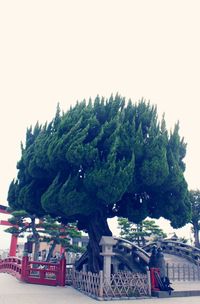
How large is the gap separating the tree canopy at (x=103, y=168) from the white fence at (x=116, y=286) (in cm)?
203

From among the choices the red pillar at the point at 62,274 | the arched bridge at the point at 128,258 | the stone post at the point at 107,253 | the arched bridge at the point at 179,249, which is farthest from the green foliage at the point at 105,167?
the arched bridge at the point at 179,249

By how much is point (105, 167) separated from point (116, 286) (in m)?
6.30

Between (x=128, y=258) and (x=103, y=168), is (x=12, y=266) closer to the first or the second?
(x=128, y=258)

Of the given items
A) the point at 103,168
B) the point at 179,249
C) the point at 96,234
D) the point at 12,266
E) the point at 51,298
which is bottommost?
the point at 51,298

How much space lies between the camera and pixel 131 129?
682 inches

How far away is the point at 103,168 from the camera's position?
15461 mm

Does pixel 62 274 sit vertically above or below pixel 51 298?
above

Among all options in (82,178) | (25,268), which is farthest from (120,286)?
(25,268)

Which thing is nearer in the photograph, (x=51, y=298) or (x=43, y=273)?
(x=51, y=298)

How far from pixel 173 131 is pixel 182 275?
11988 millimetres

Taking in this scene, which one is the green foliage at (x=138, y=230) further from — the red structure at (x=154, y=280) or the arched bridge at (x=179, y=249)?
the red structure at (x=154, y=280)

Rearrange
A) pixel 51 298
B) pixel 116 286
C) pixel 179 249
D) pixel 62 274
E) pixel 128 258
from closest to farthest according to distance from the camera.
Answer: pixel 51 298 → pixel 116 286 → pixel 62 274 → pixel 128 258 → pixel 179 249

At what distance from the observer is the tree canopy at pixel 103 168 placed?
15.7 meters

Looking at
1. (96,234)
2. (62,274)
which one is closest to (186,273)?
(96,234)
